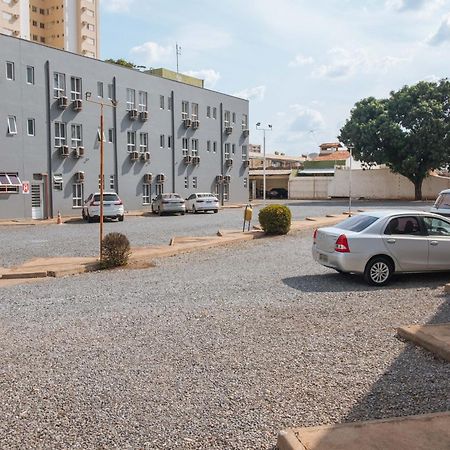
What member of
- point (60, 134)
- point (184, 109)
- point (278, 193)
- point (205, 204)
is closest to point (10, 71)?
point (60, 134)

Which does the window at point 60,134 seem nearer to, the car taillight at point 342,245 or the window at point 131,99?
the window at point 131,99

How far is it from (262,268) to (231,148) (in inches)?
A: 1626

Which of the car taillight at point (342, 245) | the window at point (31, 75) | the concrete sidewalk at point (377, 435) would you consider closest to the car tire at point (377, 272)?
the car taillight at point (342, 245)

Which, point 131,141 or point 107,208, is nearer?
point 107,208

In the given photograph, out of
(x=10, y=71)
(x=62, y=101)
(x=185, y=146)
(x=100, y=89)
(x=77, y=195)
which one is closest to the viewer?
(x=10, y=71)

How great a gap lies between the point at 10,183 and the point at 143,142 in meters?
12.5

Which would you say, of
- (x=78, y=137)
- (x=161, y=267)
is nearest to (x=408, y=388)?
(x=161, y=267)

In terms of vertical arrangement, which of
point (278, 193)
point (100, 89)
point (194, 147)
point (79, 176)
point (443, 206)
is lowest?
point (278, 193)

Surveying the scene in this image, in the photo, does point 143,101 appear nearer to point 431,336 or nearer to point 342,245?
point 342,245

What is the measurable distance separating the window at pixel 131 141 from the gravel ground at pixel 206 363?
3189cm

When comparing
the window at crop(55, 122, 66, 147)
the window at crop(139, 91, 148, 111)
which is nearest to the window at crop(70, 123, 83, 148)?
the window at crop(55, 122, 66, 147)

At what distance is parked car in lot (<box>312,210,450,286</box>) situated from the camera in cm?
1078

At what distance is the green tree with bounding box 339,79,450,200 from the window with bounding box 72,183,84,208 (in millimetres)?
27570

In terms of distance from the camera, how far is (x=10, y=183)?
33.2 m
